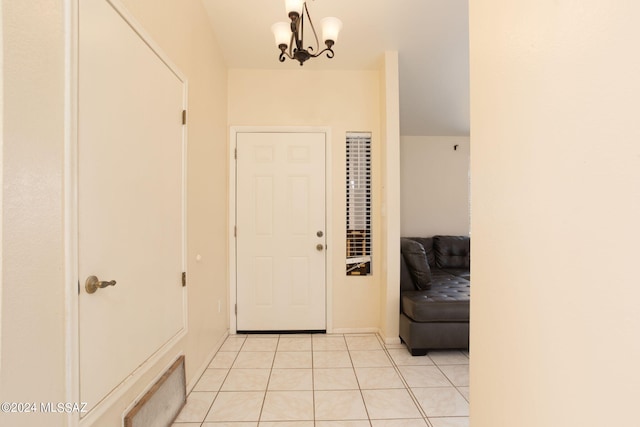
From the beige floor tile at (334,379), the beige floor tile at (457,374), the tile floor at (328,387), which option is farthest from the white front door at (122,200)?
the beige floor tile at (457,374)

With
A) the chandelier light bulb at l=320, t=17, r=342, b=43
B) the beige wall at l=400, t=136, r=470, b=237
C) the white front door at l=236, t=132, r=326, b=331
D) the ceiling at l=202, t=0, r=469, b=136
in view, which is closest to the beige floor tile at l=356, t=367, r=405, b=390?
the white front door at l=236, t=132, r=326, b=331

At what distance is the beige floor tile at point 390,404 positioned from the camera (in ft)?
5.44

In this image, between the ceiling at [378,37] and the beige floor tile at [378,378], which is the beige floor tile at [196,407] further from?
the ceiling at [378,37]

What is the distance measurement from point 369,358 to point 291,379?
723mm

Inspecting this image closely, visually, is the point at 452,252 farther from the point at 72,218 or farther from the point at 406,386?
the point at 72,218

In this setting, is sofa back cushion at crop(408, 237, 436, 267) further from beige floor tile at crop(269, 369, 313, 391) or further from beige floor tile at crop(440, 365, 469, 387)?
beige floor tile at crop(269, 369, 313, 391)

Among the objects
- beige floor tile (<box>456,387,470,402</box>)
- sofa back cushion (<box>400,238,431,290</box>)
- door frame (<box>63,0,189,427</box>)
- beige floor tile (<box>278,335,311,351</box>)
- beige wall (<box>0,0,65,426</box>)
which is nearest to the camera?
beige wall (<box>0,0,65,426</box>)

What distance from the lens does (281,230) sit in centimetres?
288

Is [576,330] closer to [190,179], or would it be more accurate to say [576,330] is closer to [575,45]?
[575,45]

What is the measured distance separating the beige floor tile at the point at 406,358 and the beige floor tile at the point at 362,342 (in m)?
0.16

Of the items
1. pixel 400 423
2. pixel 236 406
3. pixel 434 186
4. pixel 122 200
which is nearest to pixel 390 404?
pixel 400 423

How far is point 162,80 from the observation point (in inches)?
60.2

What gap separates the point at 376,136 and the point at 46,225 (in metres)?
2.67

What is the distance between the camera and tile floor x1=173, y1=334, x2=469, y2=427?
1629mm
